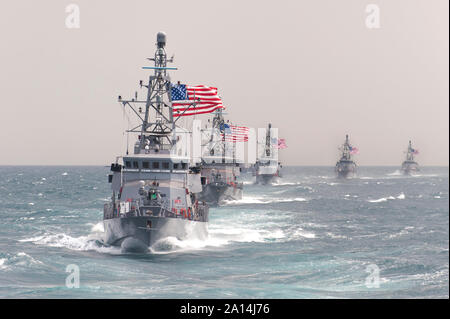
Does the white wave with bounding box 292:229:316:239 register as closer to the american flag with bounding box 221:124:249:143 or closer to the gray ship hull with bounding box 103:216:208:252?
the gray ship hull with bounding box 103:216:208:252

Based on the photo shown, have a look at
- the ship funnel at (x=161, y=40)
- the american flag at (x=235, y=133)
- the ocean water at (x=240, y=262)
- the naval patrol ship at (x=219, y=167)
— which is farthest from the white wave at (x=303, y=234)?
the american flag at (x=235, y=133)

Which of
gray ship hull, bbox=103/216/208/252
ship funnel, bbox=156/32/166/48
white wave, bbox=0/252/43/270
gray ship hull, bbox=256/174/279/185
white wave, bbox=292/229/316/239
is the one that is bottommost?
gray ship hull, bbox=256/174/279/185

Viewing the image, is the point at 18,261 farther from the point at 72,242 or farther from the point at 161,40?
the point at 161,40

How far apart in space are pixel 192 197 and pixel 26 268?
51.9 ft

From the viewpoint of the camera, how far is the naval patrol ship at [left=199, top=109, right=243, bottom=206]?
86562 millimetres

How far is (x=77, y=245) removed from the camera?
40.7 m

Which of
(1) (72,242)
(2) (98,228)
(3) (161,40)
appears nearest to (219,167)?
(2) (98,228)

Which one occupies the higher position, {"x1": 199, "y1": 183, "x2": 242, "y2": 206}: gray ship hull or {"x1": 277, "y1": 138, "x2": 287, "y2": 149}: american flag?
{"x1": 277, "y1": 138, "x2": 287, "y2": 149}: american flag

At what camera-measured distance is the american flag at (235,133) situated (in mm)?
104681

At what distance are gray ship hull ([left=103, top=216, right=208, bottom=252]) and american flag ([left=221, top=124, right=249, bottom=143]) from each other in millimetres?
65975

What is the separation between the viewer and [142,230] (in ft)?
117

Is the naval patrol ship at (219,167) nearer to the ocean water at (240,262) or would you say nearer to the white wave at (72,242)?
the ocean water at (240,262)

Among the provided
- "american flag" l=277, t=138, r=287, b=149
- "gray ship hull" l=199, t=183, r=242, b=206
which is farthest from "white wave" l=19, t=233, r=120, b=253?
"american flag" l=277, t=138, r=287, b=149

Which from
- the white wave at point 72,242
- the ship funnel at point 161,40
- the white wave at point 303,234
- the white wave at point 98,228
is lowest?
the white wave at point 303,234
